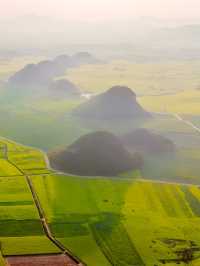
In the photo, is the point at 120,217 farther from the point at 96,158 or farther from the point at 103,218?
the point at 96,158

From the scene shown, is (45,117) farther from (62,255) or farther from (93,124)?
(62,255)

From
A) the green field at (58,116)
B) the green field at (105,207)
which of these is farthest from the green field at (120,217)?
the green field at (58,116)

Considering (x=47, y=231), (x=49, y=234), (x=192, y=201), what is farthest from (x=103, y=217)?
(x=192, y=201)

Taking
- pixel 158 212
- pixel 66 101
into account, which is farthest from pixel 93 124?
pixel 158 212

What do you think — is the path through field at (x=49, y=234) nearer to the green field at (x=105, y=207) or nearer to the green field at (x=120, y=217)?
the green field at (x=105, y=207)

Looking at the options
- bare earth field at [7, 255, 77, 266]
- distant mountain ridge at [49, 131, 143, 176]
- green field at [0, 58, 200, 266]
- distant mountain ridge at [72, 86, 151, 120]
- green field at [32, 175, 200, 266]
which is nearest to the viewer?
bare earth field at [7, 255, 77, 266]

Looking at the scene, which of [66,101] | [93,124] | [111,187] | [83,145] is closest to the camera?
[111,187]

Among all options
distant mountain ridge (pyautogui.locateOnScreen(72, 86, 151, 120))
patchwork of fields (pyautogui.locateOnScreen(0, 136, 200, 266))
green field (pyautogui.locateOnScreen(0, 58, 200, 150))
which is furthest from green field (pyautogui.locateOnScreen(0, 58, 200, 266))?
distant mountain ridge (pyautogui.locateOnScreen(72, 86, 151, 120))

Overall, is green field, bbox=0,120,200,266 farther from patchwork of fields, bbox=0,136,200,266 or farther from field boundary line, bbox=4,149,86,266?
field boundary line, bbox=4,149,86,266
